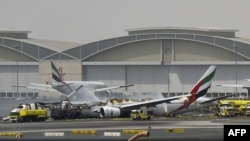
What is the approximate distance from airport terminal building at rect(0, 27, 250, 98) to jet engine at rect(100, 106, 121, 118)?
200 feet

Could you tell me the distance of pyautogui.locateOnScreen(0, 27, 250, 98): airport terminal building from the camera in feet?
471

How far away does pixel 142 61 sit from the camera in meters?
146

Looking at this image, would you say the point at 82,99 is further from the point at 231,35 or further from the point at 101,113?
the point at 231,35

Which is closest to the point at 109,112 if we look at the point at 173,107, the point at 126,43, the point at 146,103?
the point at 146,103

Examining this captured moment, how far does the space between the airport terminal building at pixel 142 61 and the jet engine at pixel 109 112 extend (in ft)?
200

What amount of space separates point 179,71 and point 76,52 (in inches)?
868

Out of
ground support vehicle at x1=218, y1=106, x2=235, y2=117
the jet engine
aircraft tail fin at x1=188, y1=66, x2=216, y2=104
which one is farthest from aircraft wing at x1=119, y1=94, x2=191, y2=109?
ground support vehicle at x1=218, y1=106, x2=235, y2=117

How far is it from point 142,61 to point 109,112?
6400 cm

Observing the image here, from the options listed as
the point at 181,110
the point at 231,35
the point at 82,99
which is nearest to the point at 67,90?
the point at 82,99

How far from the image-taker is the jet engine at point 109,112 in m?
82.1

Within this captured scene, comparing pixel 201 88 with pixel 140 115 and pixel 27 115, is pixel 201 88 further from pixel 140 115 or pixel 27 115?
pixel 27 115

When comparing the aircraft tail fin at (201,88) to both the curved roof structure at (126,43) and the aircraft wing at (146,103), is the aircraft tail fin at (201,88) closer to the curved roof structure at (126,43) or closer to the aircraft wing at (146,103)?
the aircraft wing at (146,103)

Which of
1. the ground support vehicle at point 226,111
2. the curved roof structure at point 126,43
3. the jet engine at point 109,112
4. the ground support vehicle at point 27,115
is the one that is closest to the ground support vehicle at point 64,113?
the ground support vehicle at point 27,115

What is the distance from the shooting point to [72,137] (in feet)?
165
